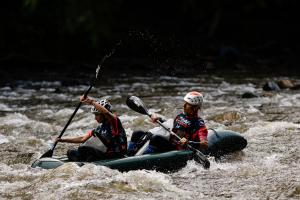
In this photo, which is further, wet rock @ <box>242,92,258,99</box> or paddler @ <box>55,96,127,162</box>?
wet rock @ <box>242,92,258,99</box>

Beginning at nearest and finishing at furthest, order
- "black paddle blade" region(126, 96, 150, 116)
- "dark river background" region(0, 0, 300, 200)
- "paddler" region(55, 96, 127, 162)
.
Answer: "dark river background" region(0, 0, 300, 200) → "paddler" region(55, 96, 127, 162) → "black paddle blade" region(126, 96, 150, 116)

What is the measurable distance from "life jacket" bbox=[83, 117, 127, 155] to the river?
389 mm

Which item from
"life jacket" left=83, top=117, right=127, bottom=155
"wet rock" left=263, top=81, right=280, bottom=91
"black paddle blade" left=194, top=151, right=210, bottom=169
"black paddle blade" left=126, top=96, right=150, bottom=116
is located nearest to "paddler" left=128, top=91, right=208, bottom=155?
"black paddle blade" left=194, top=151, right=210, bottom=169

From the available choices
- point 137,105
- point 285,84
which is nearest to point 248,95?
point 285,84

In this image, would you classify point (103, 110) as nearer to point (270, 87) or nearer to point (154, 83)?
point (270, 87)

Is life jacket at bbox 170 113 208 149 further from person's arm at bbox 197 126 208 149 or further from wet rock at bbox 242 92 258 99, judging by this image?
wet rock at bbox 242 92 258 99

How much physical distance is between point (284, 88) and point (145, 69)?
18.5ft

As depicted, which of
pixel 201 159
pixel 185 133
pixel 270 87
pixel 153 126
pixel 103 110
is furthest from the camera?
pixel 270 87

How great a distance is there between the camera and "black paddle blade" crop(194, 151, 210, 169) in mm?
7684

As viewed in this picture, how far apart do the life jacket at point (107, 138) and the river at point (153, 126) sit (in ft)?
1.28

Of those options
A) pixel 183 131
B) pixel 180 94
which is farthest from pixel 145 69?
pixel 183 131

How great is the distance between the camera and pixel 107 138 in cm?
742

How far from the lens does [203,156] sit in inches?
303

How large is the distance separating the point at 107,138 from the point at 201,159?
1242mm
